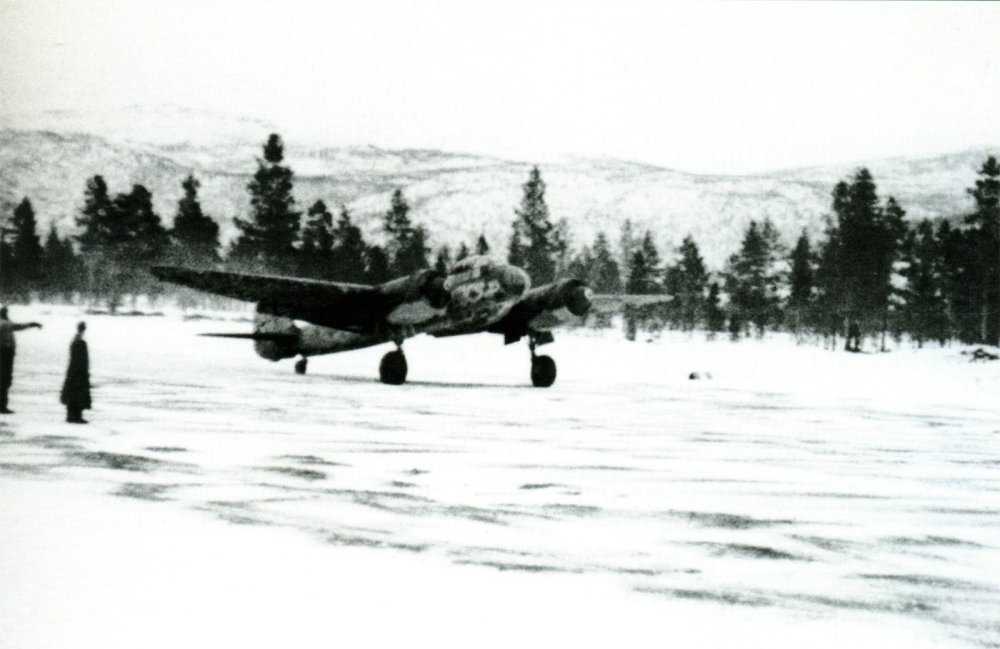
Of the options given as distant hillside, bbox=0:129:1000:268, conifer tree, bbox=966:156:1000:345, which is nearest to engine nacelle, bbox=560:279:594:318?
distant hillside, bbox=0:129:1000:268

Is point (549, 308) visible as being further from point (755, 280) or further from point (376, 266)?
point (755, 280)

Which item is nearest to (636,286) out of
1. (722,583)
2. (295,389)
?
(295,389)

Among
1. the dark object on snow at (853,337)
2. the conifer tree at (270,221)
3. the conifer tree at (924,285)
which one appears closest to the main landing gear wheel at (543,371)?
the dark object on snow at (853,337)

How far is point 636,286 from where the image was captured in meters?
28.2

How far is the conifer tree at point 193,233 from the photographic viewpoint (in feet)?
39.1

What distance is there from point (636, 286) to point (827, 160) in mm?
17107

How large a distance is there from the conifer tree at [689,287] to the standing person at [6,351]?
1873 centimetres

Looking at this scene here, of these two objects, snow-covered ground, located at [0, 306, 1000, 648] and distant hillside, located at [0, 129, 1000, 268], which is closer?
snow-covered ground, located at [0, 306, 1000, 648]

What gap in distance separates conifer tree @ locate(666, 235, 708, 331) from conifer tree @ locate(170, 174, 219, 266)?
15.0 metres

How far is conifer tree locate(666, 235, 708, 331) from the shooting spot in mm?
26969

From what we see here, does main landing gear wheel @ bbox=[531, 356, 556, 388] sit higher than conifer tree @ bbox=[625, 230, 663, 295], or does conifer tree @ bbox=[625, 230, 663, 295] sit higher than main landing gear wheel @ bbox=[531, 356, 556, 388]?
conifer tree @ bbox=[625, 230, 663, 295]

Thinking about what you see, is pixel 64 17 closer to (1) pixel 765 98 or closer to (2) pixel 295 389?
(1) pixel 765 98

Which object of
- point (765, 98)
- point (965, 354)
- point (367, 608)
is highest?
point (765, 98)

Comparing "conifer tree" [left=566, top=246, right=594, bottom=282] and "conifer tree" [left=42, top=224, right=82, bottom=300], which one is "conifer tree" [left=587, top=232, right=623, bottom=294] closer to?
"conifer tree" [left=566, top=246, right=594, bottom=282]
